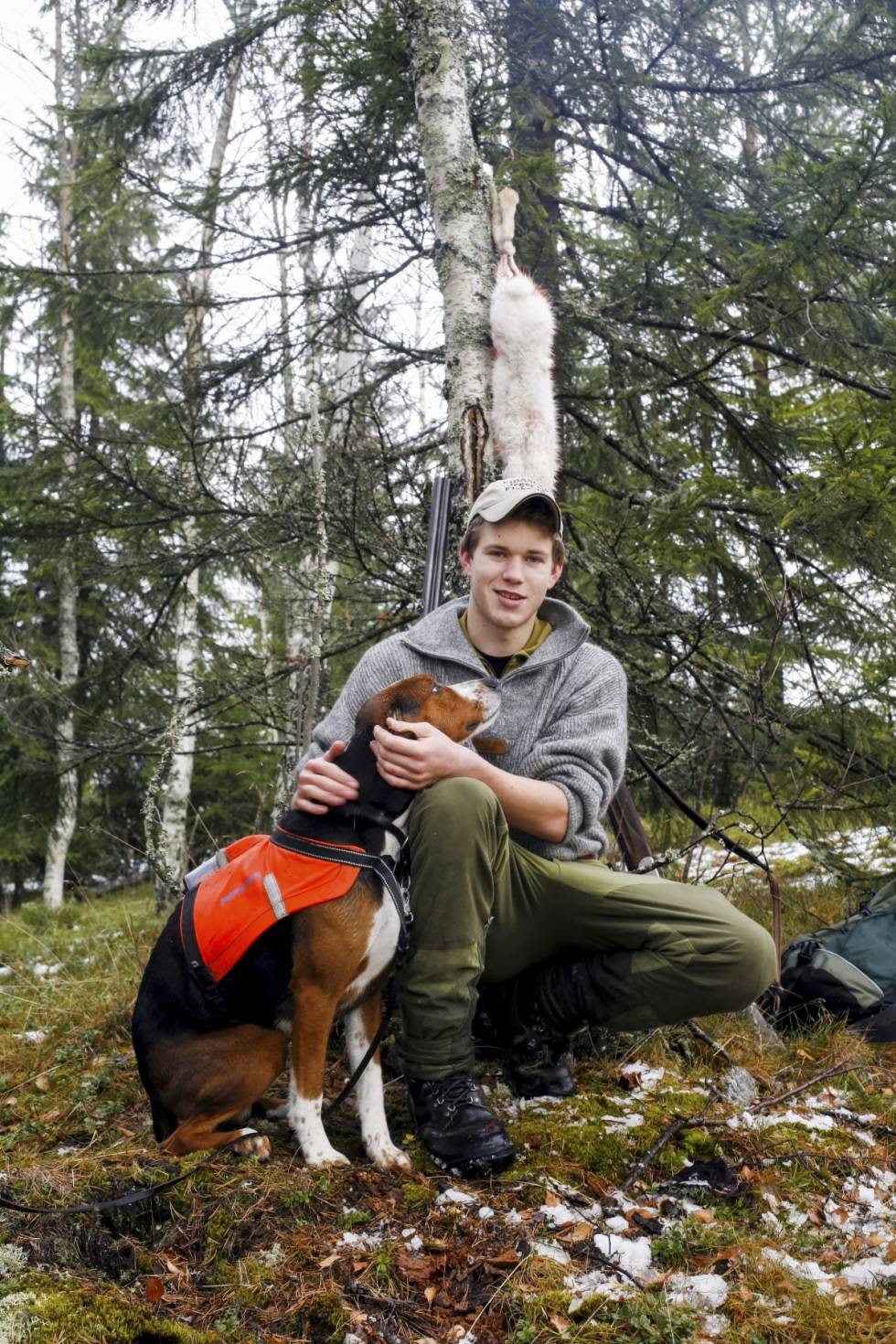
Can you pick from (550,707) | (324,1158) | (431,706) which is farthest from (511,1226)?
(550,707)

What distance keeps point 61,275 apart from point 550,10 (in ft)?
11.9

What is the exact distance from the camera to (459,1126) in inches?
116

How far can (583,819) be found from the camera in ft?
11.3

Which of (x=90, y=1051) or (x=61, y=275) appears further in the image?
(x=61, y=275)

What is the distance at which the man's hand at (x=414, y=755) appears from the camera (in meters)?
2.99

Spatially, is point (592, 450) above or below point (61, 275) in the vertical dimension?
below

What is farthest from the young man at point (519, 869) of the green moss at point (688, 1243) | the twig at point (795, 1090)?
the green moss at point (688, 1243)

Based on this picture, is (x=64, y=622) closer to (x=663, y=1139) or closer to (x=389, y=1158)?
(x=389, y=1158)

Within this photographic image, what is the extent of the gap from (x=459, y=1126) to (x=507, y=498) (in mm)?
2086

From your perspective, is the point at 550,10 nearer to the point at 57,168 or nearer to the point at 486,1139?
the point at 486,1139

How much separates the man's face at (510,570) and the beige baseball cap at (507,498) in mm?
48

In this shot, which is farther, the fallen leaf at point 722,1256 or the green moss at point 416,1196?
the green moss at point 416,1196

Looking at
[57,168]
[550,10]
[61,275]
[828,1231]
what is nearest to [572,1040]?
[828,1231]

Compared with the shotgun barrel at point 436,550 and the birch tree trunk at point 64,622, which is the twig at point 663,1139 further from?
the birch tree trunk at point 64,622
